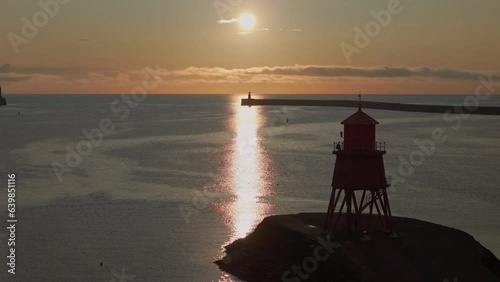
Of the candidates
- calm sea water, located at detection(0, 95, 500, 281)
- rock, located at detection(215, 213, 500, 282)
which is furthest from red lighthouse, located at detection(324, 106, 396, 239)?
calm sea water, located at detection(0, 95, 500, 281)

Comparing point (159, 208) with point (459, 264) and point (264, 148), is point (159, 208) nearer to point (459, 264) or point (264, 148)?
point (459, 264)

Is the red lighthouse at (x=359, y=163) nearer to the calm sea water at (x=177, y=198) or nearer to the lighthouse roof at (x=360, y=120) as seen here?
the lighthouse roof at (x=360, y=120)

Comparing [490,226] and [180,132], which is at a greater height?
[180,132]

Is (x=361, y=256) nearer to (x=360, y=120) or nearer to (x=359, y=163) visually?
(x=359, y=163)

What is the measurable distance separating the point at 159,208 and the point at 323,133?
10751 cm

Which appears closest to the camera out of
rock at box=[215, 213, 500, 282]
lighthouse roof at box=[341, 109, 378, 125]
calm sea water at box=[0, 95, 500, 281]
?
rock at box=[215, 213, 500, 282]

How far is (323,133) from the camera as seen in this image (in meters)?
168

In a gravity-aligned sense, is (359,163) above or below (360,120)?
below

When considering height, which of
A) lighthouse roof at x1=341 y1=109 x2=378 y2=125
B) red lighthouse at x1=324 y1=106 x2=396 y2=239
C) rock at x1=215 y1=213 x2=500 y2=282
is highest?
lighthouse roof at x1=341 y1=109 x2=378 y2=125

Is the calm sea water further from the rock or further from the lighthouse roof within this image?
the lighthouse roof

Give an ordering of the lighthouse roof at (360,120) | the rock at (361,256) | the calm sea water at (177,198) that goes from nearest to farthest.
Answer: the rock at (361,256)
the lighthouse roof at (360,120)
the calm sea water at (177,198)

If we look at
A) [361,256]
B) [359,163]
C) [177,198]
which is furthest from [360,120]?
[177,198]

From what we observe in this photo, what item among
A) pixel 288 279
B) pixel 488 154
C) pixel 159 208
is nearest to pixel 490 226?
pixel 288 279

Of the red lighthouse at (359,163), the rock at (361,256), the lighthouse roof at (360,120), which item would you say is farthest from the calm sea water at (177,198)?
the lighthouse roof at (360,120)
